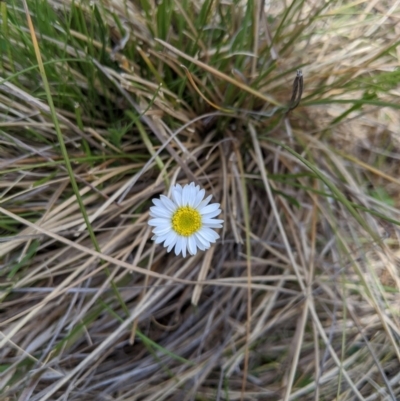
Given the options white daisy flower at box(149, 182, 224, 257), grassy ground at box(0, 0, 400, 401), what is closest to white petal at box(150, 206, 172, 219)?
white daisy flower at box(149, 182, 224, 257)

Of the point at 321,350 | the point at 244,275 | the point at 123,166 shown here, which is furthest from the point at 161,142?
the point at 321,350

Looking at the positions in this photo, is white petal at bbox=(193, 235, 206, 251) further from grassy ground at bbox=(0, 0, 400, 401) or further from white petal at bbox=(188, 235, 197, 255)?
grassy ground at bbox=(0, 0, 400, 401)

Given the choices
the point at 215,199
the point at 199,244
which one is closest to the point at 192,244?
the point at 199,244

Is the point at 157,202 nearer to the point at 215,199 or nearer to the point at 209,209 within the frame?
the point at 209,209

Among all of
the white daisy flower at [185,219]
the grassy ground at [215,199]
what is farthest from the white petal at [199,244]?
the grassy ground at [215,199]

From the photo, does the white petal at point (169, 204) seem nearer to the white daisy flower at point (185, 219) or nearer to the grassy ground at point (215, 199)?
the white daisy flower at point (185, 219)

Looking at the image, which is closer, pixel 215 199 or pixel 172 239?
pixel 172 239
